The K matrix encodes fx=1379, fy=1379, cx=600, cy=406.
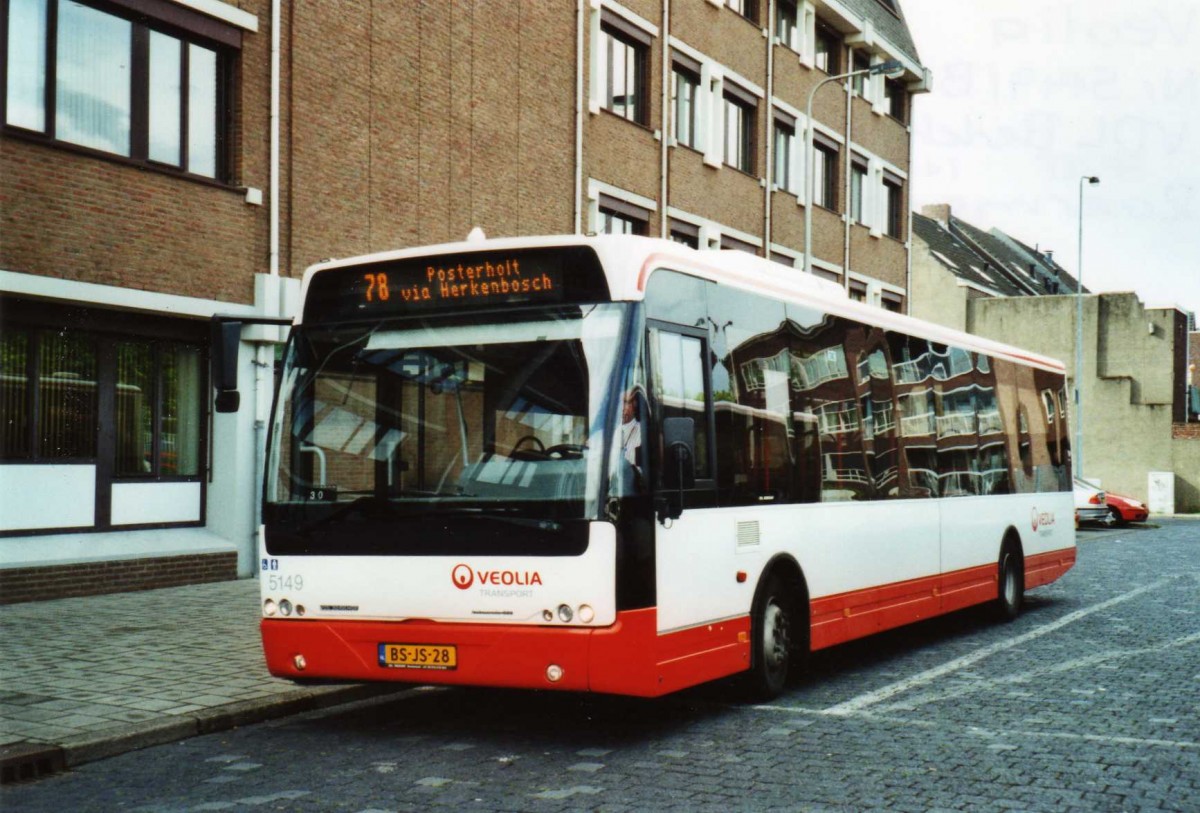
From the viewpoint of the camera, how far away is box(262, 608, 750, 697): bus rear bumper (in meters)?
7.17

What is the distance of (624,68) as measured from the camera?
26.4 metres

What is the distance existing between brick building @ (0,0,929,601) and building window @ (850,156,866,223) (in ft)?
44.2

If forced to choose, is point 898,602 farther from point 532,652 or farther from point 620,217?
point 620,217

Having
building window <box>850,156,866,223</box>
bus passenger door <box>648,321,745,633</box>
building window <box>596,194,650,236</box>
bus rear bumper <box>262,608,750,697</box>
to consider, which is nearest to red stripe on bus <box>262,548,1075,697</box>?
bus rear bumper <box>262,608,750,697</box>

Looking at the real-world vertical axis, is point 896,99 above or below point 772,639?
above

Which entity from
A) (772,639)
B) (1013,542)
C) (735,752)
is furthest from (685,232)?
(735,752)

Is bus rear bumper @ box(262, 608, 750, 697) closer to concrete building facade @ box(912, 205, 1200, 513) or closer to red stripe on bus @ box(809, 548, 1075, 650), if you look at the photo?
red stripe on bus @ box(809, 548, 1075, 650)

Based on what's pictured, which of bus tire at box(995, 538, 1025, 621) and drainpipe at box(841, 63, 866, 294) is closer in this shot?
bus tire at box(995, 538, 1025, 621)

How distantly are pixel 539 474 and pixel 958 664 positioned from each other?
5.07 metres

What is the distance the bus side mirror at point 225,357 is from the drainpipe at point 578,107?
16.6m

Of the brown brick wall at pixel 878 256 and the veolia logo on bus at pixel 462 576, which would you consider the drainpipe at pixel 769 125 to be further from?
the veolia logo on bus at pixel 462 576

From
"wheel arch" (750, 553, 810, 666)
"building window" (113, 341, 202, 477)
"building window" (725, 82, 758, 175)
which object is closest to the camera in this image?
"wheel arch" (750, 553, 810, 666)

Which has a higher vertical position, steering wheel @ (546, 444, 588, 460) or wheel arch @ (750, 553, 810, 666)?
steering wheel @ (546, 444, 588, 460)

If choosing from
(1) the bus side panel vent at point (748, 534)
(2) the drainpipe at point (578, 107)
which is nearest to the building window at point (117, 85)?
(2) the drainpipe at point (578, 107)
